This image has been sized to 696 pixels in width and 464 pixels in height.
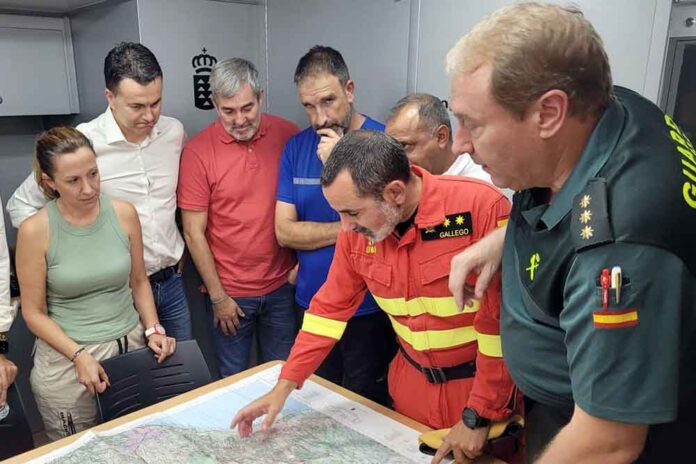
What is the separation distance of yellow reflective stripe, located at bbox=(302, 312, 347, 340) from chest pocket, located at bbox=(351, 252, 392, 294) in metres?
0.14

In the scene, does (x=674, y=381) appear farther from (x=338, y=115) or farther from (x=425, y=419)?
(x=338, y=115)

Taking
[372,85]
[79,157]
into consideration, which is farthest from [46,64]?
[372,85]

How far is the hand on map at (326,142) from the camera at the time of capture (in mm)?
2037

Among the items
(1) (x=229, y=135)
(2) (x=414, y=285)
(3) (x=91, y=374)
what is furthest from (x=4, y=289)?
(2) (x=414, y=285)

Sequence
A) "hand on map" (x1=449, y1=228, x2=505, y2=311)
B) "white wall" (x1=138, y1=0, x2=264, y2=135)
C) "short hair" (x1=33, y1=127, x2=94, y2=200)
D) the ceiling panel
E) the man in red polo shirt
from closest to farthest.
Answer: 1. "hand on map" (x1=449, y1=228, x2=505, y2=311)
2. "short hair" (x1=33, y1=127, x2=94, y2=200)
3. the man in red polo shirt
4. "white wall" (x1=138, y1=0, x2=264, y2=135)
5. the ceiling panel

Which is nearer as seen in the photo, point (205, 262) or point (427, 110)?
point (427, 110)

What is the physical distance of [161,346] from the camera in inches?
73.8

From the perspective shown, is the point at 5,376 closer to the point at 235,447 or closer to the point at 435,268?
the point at 235,447

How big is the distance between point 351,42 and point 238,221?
3.27ft

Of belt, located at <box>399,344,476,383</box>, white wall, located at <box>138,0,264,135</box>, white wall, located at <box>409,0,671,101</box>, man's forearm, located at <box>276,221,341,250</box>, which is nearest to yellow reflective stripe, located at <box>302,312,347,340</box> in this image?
belt, located at <box>399,344,476,383</box>

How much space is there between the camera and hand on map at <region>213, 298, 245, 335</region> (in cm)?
242

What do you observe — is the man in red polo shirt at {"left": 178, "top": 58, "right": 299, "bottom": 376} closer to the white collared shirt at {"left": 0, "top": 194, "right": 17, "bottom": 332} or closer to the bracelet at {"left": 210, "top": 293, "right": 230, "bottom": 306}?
the bracelet at {"left": 210, "top": 293, "right": 230, "bottom": 306}

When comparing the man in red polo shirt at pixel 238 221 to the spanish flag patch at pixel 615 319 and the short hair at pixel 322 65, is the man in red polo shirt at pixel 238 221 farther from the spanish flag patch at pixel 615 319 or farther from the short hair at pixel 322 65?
the spanish flag patch at pixel 615 319

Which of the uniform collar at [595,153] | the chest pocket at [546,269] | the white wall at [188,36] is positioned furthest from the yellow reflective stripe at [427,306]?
the white wall at [188,36]
